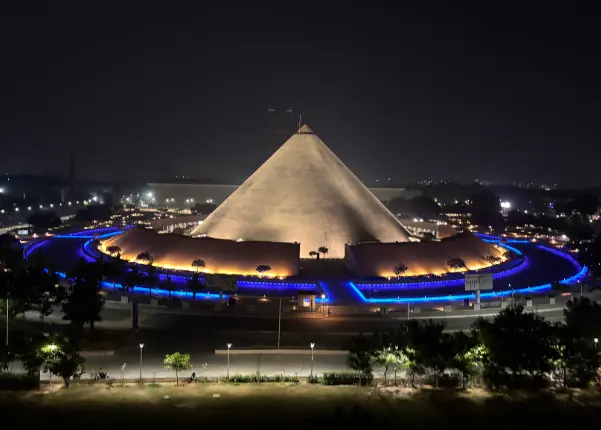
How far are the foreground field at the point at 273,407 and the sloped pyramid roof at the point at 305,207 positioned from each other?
18.0 m

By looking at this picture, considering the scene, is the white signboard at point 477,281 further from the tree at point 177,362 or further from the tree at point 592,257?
the tree at point 177,362

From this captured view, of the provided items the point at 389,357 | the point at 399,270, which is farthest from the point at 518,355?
the point at 399,270

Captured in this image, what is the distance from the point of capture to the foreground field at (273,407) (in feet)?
43.5

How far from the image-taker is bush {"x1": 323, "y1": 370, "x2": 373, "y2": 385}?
16.0 metres

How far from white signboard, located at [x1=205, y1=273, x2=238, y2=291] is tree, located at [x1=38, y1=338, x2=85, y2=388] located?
8963 mm

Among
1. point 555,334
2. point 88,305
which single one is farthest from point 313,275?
point 555,334

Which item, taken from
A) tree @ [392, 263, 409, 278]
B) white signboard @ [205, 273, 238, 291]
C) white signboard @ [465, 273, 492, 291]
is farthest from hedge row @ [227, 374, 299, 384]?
tree @ [392, 263, 409, 278]

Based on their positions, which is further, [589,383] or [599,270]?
[599,270]

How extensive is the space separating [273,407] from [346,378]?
9.19 ft

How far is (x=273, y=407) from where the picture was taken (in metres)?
14.2

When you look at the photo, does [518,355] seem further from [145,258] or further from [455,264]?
[145,258]

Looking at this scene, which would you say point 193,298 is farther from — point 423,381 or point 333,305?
point 423,381

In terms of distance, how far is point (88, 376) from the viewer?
1627 centimetres

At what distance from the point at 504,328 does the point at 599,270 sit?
16522 millimetres
